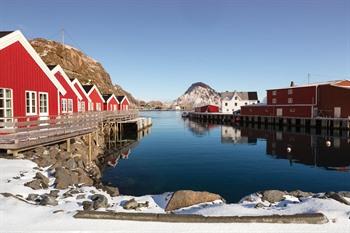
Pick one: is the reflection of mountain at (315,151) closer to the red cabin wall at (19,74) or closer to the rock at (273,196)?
the rock at (273,196)

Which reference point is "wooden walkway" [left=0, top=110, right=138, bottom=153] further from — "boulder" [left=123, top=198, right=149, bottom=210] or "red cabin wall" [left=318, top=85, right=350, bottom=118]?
"red cabin wall" [left=318, top=85, right=350, bottom=118]

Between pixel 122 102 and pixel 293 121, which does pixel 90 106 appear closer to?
pixel 122 102

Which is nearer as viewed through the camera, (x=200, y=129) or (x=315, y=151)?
(x=315, y=151)

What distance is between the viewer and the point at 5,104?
16547 mm

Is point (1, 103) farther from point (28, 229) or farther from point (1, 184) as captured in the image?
point (28, 229)

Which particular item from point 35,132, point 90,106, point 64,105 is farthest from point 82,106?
point 35,132

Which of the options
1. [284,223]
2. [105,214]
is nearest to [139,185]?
[105,214]

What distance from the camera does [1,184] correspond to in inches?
404

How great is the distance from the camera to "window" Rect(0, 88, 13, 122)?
16297mm

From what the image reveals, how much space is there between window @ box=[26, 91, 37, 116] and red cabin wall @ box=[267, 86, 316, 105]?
5402 cm

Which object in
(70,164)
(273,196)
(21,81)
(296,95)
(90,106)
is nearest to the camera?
(273,196)

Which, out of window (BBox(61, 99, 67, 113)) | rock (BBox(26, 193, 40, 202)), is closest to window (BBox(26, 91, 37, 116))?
window (BBox(61, 99, 67, 113))

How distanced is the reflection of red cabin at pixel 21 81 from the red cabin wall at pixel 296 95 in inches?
2071

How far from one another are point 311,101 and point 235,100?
4767cm
